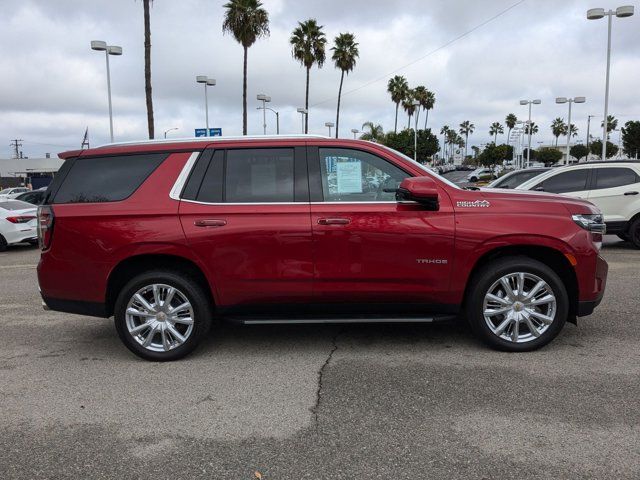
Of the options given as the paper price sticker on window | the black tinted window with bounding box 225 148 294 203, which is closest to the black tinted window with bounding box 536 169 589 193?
the paper price sticker on window

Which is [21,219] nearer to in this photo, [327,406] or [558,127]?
[327,406]

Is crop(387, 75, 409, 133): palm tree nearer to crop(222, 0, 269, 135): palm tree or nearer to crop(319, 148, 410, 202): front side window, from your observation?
crop(222, 0, 269, 135): palm tree

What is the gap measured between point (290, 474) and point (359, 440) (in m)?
0.52

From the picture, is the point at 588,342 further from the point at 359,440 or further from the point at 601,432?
the point at 359,440

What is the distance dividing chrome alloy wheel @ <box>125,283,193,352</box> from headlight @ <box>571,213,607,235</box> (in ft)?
11.1

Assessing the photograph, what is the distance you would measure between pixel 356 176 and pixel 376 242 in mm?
616

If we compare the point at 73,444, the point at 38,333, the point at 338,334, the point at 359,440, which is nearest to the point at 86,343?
the point at 38,333

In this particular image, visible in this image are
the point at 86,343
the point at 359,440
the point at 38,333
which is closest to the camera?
the point at 359,440

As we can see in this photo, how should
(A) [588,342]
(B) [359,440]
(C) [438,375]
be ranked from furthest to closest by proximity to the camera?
1. (A) [588,342]
2. (C) [438,375]
3. (B) [359,440]

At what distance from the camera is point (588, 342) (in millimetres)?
4867

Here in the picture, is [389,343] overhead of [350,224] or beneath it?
beneath

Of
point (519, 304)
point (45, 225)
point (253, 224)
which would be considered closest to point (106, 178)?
point (45, 225)

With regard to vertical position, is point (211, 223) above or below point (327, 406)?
above

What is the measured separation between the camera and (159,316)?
14.9 feet
